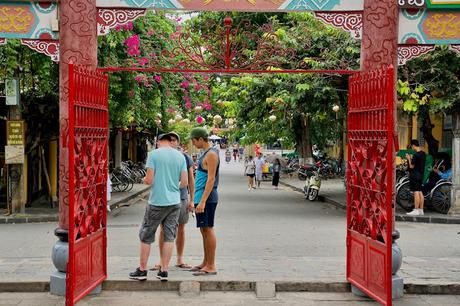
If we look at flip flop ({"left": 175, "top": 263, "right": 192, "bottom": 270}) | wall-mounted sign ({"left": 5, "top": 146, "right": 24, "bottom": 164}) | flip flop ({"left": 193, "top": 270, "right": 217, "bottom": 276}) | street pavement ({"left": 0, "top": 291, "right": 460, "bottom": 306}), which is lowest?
street pavement ({"left": 0, "top": 291, "right": 460, "bottom": 306})

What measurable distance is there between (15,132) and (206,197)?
31.7 feet

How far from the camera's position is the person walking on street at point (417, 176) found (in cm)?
1631

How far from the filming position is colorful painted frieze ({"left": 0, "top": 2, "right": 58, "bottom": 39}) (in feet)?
25.5

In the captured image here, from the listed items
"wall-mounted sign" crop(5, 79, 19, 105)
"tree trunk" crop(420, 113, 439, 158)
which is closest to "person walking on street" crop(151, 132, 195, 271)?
"wall-mounted sign" crop(5, 79, 19, 105)

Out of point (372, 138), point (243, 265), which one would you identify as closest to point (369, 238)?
point (372, 138)

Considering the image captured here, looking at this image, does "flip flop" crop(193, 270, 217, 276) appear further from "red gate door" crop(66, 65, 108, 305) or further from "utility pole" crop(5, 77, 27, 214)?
"utility pole" crop(5, 77, 27, 214)

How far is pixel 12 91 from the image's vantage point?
15977mm

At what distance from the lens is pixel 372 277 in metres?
7.13

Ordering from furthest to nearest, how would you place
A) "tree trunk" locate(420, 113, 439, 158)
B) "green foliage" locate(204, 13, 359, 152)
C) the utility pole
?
"tree trunk" locate(420, 113, 439, 158) < "green foliage" locate(204, 13, 359, 152) < the utility pole

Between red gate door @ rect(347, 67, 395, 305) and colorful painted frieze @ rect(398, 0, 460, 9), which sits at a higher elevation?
colorful painted frieze @ rect(398, 0, 460, 9)

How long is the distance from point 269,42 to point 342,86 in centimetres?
953

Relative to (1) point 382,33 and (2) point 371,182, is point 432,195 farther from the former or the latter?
(2) point 371,182

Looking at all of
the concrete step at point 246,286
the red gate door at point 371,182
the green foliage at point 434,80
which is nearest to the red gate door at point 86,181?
the concrete step at point 246,286

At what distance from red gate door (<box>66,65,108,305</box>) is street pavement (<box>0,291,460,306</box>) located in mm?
319
